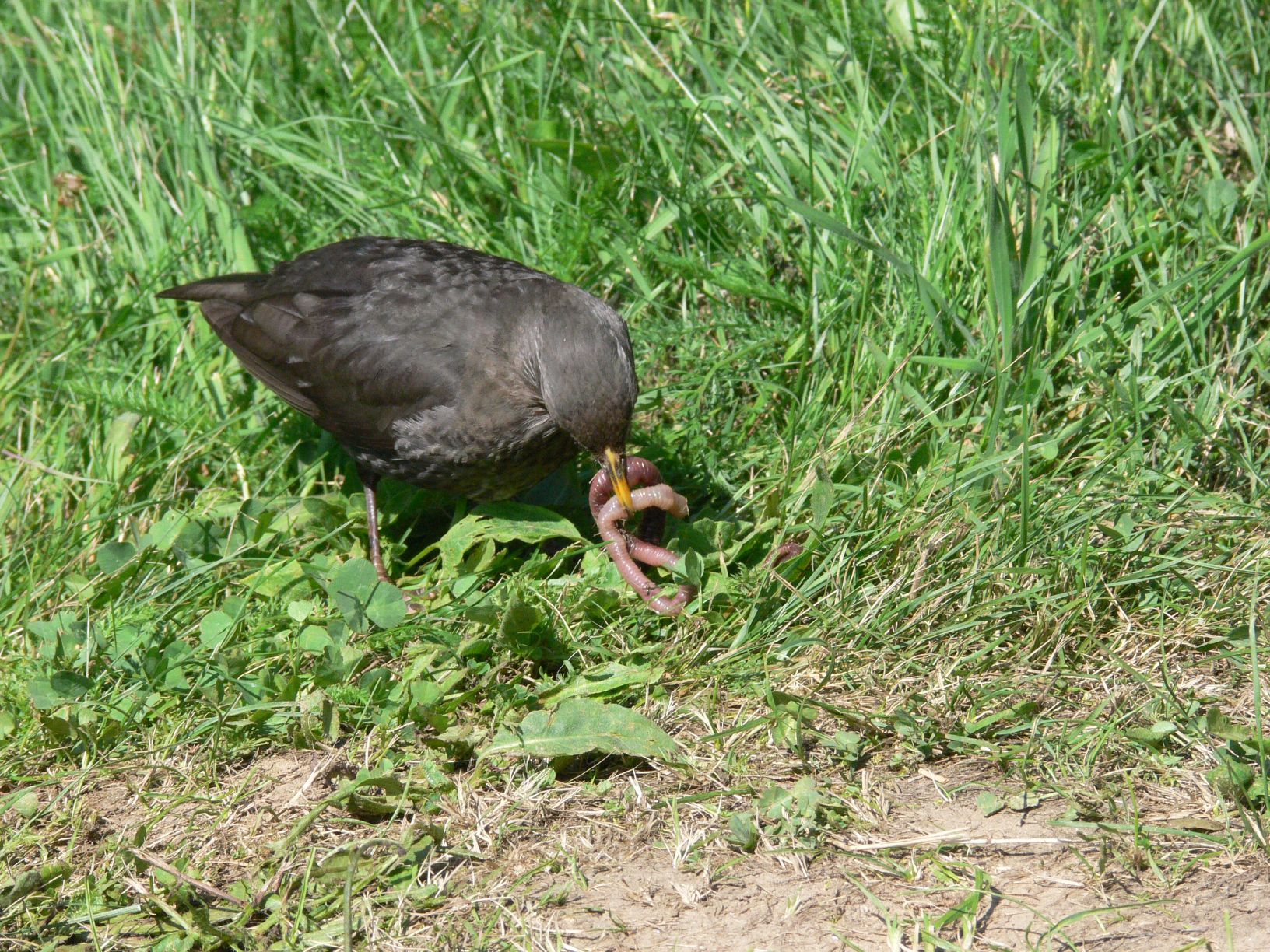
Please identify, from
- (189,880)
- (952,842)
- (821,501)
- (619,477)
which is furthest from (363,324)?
(952,842)

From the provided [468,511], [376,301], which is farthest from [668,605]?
[376,301]

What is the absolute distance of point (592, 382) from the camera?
3.81 m

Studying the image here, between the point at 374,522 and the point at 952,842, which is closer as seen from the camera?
the point at 952,842

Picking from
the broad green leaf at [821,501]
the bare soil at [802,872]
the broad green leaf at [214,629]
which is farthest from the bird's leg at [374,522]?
the broad green leaf at [821,501]

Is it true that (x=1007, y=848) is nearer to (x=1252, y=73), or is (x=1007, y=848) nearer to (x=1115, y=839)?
(x=1115, y=839)

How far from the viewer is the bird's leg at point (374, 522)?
429 centimetres

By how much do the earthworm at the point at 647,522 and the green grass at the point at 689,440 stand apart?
102 mm

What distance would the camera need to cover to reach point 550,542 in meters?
4.38

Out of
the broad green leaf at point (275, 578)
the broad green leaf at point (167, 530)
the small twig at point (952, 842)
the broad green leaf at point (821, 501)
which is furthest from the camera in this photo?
the broad green leaf at point (167, 530)

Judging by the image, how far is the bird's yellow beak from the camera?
12.7 feet

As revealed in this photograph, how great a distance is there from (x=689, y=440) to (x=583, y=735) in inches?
60.8

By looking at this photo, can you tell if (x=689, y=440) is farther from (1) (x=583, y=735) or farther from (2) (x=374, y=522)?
(1) (x=583, y=735)

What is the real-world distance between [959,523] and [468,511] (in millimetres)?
1776

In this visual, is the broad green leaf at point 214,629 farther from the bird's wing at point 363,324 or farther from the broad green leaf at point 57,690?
the bird's wing at point 363,324
